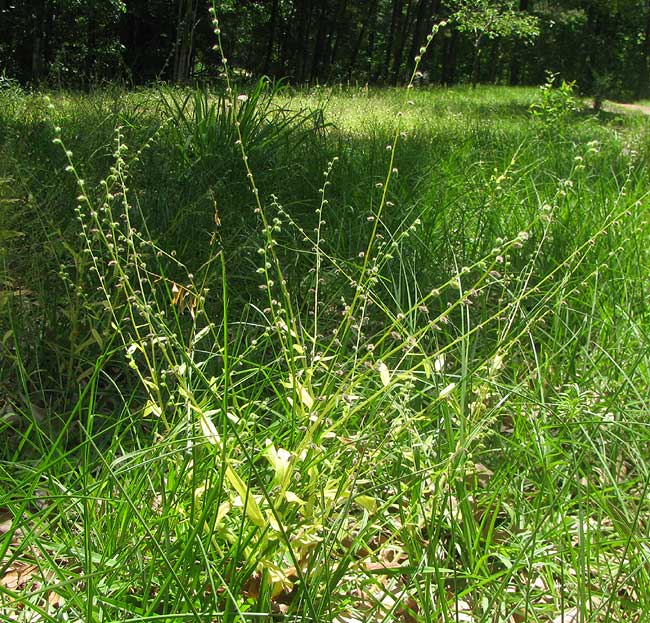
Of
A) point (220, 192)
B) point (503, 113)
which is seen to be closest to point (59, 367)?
point (220, 192)

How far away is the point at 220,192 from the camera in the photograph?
3523mm

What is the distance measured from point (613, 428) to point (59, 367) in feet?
5.52

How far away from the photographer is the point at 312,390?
182 cm

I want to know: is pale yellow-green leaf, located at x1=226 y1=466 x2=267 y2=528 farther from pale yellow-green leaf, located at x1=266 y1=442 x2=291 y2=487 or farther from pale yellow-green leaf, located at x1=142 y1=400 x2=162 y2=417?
pale yellow-green leaf, located at x1=142 y1=400 x2=162 y2=417

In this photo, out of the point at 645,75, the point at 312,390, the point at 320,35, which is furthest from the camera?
the point at 320,35

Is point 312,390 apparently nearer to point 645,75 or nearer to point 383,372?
point 383,372

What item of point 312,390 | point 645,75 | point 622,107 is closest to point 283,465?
point 312,390

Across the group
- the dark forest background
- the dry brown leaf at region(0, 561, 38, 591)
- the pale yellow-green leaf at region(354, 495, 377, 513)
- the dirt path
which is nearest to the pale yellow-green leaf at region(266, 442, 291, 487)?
the pale yellow-green leaf at region(354, 495, 377, 513)

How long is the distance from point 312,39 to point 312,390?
31115 mm

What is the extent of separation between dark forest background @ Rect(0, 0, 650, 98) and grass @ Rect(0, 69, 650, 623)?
2812mm

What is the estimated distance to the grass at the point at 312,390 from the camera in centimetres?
131

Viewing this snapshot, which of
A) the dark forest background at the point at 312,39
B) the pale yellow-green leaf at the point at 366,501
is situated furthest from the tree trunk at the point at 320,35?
the pale yellow-green leaf at the point at 366,501

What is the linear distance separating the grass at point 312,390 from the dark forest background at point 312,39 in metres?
2.81

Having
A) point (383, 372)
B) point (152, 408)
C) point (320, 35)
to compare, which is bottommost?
point (152, 408)
